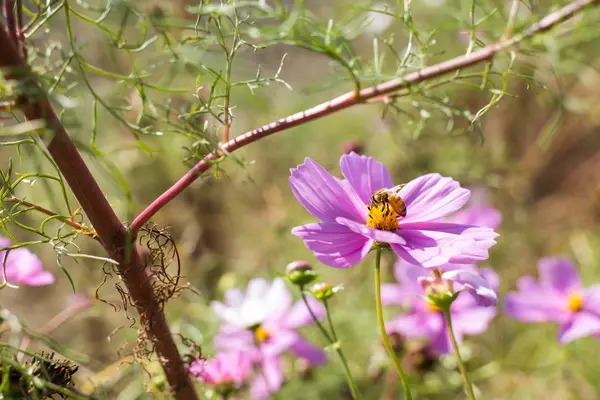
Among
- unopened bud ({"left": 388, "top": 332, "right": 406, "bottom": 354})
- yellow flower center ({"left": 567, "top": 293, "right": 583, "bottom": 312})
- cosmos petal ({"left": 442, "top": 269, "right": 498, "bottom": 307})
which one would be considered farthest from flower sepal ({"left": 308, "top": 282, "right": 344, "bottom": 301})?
yellow flower center ({"left": 567, "top": 293, "right": 583, "bottom": 312})

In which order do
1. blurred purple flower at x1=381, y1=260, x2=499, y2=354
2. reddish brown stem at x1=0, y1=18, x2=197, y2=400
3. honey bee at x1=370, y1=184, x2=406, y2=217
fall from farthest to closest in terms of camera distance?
blurred purple flower at x1=381, y1=260, x2=499, y2=354, honey bee at x1=370, y1=184, x2=406, y2=217, reddish brown stem at x1=0, y1=18, x2=197, y2=400

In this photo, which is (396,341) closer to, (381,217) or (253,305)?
(253,305)

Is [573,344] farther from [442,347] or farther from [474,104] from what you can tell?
[474,104]

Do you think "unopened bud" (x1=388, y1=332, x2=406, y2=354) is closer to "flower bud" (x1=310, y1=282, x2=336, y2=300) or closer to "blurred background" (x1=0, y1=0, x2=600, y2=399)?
"blurred background" (x1=0, y1=0, x2=600, y2=399)

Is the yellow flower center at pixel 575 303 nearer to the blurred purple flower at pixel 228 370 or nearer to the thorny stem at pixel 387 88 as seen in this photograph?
the blurred purple flower at pixel 228 370

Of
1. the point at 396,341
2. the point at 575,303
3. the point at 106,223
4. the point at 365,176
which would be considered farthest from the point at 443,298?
the point at 575,303
